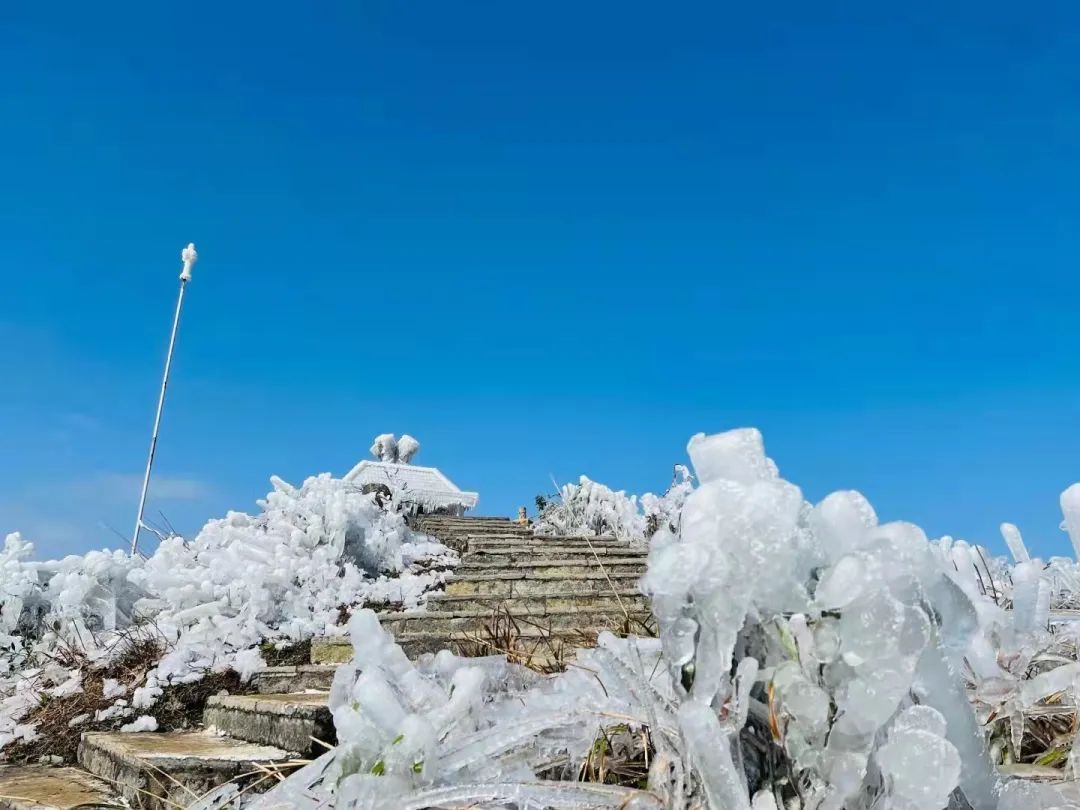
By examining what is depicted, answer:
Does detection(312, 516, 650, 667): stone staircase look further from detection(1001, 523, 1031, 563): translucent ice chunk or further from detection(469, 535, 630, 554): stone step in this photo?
detection(1001, 523, 1031, 563): translucent ice chunk

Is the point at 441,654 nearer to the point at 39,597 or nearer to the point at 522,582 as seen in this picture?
the point at 522,582

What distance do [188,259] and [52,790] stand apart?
967cm

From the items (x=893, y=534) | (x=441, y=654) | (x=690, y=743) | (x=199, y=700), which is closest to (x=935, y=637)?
(x=893, y=534)

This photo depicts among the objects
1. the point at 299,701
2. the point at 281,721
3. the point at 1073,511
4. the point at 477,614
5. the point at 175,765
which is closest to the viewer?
the point at 1073,511

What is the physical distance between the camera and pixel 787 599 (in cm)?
103

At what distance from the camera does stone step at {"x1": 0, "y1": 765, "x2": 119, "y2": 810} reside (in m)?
2.76

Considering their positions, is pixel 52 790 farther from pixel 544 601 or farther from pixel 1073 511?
pixel 1073 511

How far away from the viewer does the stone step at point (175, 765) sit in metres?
2.55

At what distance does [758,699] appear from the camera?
107cm

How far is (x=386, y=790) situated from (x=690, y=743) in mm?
485

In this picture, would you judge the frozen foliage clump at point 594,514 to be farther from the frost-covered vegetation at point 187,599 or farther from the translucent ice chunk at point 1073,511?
the translucent ice chunk at point 1073,511

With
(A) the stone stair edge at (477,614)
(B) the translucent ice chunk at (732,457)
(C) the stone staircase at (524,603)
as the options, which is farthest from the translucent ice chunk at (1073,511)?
(A) the stone stair edge at (477,614)

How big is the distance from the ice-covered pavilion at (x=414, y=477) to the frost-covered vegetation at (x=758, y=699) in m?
13.8

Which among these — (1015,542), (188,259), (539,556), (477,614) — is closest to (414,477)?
(188,259)
